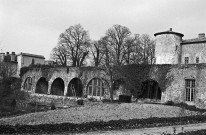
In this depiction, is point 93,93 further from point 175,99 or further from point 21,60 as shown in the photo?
point 21,60

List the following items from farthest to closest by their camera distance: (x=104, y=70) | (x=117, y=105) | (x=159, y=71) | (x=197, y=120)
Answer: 1. (x=104, y=70)
2. (x=159, y=71)
3. (x=117, y=105)
4. (x=197, y=120)

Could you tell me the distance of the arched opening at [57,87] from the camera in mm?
35469

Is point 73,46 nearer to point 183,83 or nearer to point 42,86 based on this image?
point 42,86

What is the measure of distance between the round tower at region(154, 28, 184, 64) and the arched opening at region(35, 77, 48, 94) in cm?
1533

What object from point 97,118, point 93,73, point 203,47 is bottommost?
point 97,118

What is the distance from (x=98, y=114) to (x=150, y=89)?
36.4ft

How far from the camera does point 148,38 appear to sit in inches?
2003

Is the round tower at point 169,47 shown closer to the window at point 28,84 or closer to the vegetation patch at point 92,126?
the window at point 28,84

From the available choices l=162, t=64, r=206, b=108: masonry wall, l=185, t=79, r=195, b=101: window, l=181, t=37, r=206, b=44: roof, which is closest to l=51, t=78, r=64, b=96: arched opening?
l=162, t=64, r=206, b=108: masonry wall

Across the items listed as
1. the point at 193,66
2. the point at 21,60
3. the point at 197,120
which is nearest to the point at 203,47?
the point at 193,66

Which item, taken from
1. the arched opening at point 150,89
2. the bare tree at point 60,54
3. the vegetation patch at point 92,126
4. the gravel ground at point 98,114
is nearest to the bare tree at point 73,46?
the bare tree at point 60,54

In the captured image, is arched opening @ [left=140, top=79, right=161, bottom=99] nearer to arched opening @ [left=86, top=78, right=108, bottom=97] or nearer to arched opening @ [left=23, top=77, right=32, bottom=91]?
arched opening @ [left=86, top=78, right=108, bottom=97]

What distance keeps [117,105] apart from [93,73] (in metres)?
10.4

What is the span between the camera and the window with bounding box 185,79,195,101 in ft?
78.0
